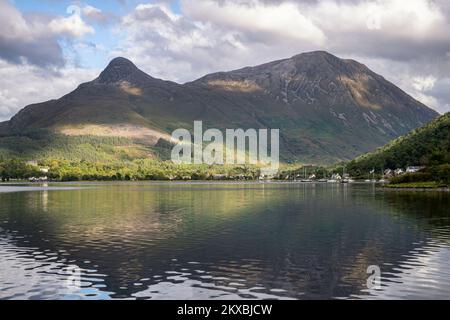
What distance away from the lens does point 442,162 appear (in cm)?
18512

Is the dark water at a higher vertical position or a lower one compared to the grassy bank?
lower

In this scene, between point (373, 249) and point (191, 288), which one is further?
point (373, 249)

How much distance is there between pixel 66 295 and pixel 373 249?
2931 cm

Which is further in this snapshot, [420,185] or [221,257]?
[420,185]

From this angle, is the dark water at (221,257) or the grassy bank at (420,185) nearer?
the dark water at (221,257)

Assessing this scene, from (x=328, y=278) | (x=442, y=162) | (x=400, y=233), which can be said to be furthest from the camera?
(x=442, y=162)

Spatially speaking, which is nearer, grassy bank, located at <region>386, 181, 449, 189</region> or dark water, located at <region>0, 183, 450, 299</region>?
dark water, located at <region>0, 183, 450, 299</region>

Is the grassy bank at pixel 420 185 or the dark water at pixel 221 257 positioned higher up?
the grassy bank at pixel 420 185

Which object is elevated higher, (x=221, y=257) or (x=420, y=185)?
(x=420, y=185)

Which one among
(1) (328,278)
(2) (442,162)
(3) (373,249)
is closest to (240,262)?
(1) (328,278)

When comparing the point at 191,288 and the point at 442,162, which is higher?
the point at 442,162
